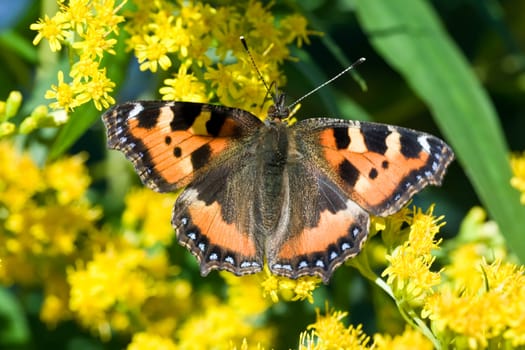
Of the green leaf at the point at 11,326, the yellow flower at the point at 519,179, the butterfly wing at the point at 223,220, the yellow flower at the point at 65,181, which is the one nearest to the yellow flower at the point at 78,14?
the butterfly wing at the point at 223,220

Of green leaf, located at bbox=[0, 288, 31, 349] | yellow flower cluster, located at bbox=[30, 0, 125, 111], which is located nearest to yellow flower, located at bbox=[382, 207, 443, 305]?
yellow flower cluster, located at bbox=[30, 0, 125, 111]

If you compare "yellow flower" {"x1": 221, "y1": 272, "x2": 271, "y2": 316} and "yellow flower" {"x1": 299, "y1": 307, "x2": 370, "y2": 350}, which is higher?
"yellow flower" {"x1": 299, "y1": 307, "x2": 370, "y2": 350}

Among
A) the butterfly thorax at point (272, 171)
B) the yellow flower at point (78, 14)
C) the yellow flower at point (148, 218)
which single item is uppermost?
the yellow flower at point (78, 14)

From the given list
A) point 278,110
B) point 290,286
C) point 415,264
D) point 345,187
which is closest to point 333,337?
point 290,286

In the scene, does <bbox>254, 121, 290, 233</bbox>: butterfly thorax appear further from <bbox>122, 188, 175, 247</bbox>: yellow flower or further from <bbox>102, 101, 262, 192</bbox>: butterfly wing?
<bbox>122, 188, 175, 247</bbox>: yellow flower

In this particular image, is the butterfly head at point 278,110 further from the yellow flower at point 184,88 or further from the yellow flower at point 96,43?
the yellow flower at point 96,43
